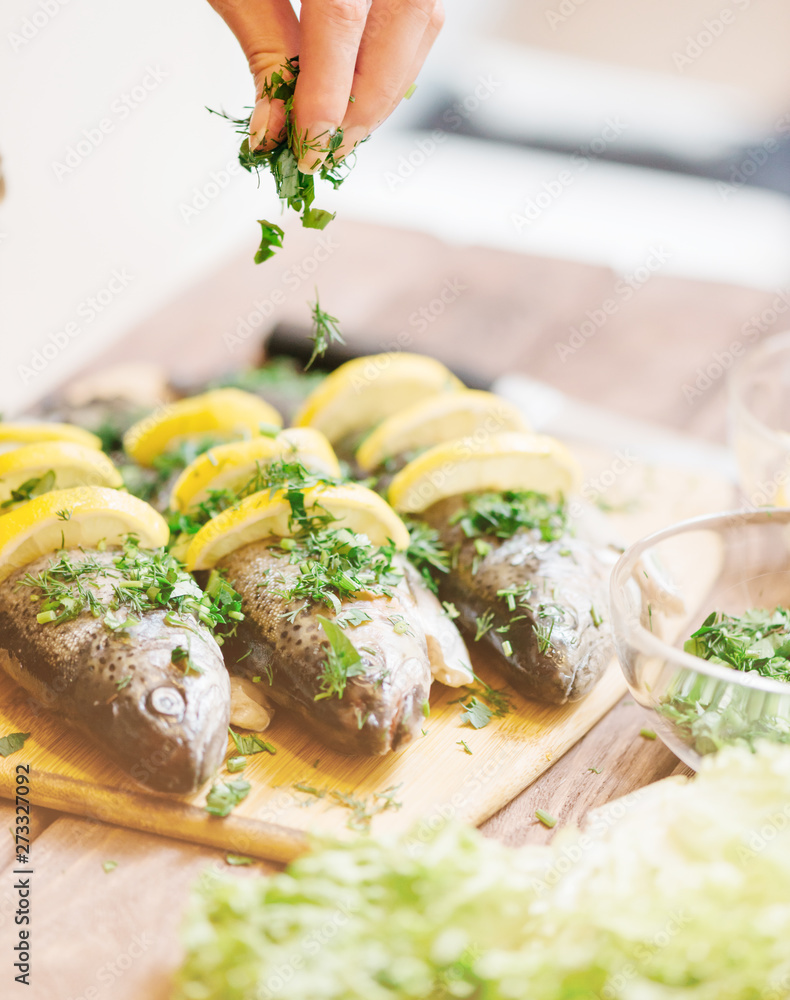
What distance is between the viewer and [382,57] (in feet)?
6.80

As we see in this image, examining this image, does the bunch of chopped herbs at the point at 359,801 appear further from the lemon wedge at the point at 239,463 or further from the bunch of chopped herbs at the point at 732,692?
the lemon wedge at the point at 239,463

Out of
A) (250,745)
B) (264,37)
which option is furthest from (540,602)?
(264,37)

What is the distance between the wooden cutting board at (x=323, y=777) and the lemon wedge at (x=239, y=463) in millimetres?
665

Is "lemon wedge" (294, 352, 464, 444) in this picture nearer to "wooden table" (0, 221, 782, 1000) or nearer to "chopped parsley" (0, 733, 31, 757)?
"wooden table" (0, 221, 782, 1000)

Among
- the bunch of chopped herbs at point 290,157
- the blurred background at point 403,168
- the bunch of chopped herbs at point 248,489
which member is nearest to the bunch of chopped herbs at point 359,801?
the bunch of chopped herbs at point 248,489

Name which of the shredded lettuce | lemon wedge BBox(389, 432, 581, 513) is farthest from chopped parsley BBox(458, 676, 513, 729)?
the shredded lettuce

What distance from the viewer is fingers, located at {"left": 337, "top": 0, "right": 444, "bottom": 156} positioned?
6.80 feet

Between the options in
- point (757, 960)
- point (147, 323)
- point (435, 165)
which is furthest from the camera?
point (435, 165)

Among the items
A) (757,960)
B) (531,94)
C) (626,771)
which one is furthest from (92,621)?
(531,94)

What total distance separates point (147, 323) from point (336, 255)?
1.09m

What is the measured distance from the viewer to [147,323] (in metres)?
4.21

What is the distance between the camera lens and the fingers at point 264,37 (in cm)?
206

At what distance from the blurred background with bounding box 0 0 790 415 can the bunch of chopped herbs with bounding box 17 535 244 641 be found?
1.94 meters

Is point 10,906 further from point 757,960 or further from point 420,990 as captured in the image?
point 757,960
